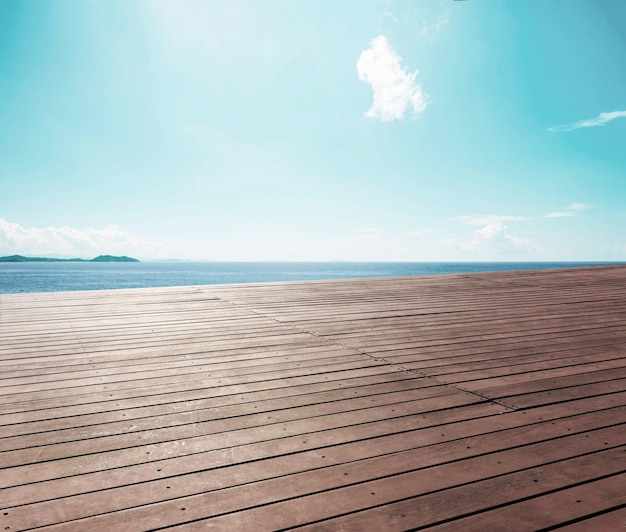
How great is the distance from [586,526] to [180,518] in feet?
4.62

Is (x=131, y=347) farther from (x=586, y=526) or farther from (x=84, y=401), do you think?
(x=586, y=526)

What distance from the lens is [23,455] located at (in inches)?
77.2

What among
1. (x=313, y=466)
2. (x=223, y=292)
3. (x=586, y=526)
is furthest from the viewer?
(x=223, y=292)

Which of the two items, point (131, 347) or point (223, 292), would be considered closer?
point (131, 347)

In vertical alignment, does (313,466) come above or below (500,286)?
below

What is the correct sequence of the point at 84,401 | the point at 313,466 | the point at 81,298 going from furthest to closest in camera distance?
the point at 81,298 → the point at 84,401 → the point at 313,466

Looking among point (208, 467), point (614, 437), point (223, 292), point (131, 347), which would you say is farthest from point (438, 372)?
point (223, 292)

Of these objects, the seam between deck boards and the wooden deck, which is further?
the seam between deck boards

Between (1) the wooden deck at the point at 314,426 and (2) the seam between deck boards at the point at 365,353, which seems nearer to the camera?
(1) the wooden deck at the point at 314,426

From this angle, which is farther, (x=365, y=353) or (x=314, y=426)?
(x=365, y=353)

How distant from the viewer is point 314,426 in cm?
223

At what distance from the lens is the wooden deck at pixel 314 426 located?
1.58m

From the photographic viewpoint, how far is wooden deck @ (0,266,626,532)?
1.58 m

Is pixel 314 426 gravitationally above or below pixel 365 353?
below
